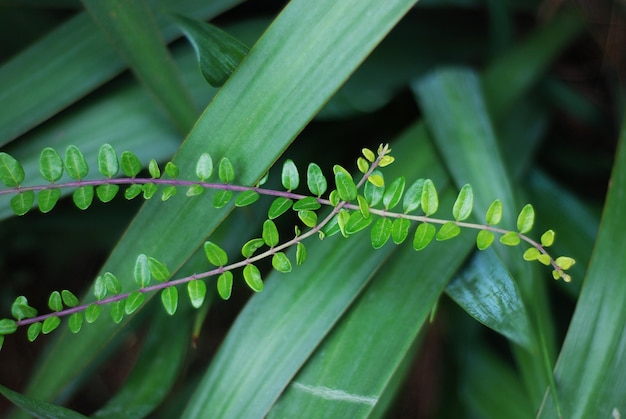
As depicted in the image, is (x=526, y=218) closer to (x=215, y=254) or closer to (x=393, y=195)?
(x=393, y=195)

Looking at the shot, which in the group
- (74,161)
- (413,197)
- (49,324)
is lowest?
(49,324)

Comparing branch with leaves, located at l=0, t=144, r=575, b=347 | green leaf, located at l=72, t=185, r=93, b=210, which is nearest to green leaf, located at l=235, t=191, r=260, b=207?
branch with leaves, located at l=0, t=144, r=575, b=347

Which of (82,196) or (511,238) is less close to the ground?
(511,238)

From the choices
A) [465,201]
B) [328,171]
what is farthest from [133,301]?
[328,171]

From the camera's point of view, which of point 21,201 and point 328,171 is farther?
point 328,171

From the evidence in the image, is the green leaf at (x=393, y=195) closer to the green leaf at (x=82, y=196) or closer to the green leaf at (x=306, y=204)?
the green leaf at (x=306, y=204)

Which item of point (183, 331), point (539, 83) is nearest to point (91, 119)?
point (183, 331)

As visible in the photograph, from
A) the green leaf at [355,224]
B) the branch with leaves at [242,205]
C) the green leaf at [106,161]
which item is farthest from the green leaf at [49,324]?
the green leaf at [355,224]
